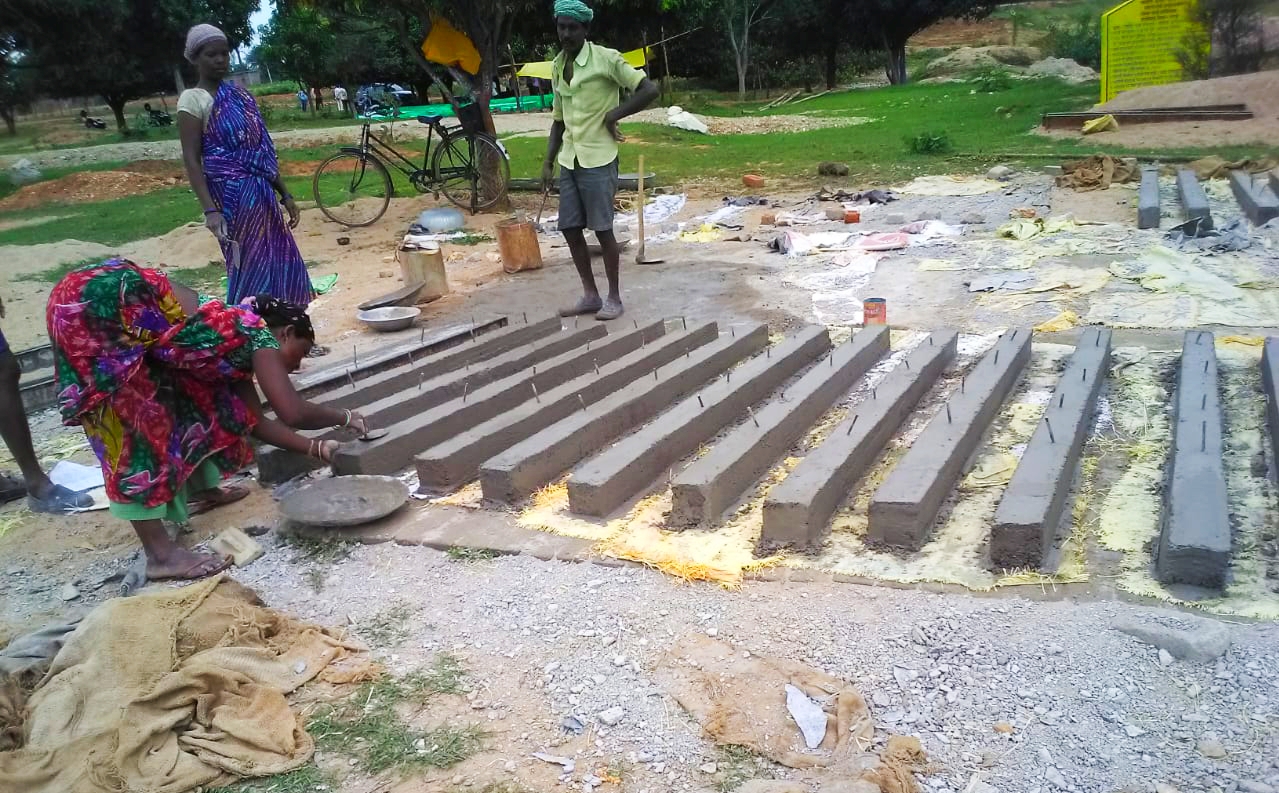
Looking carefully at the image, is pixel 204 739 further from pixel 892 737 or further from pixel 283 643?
pixel 892 737

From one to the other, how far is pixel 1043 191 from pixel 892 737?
296 inches

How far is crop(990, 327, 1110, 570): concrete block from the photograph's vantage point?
2398 mm

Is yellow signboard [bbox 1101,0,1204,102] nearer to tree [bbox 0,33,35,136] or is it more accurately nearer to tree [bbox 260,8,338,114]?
tree [bbox 0,33,35,136]

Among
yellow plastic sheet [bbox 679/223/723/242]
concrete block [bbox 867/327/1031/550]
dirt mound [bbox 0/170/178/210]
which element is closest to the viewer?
concrete block [bbox 867/327/1031/550]

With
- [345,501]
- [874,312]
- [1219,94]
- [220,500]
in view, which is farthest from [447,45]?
[1219,94]

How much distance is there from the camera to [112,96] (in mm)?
24969

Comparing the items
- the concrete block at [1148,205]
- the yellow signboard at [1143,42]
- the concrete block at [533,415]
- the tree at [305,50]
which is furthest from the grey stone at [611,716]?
the tree at [305,50]

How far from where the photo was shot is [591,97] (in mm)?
4996

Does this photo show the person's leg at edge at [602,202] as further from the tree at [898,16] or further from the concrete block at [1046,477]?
the tree at [898,16]

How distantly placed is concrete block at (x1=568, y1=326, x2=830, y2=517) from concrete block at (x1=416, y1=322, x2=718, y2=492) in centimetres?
41

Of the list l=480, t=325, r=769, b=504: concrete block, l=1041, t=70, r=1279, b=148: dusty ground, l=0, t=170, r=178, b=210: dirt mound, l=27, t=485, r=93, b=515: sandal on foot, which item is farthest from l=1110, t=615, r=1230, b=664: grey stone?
l=0, t=170, r=178, b=210: dirt mound

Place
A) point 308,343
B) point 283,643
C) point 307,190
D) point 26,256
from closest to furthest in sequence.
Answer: point 283,643 < point 308,343 < point 26,256 < point 307,190

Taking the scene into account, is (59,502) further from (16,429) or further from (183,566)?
(183,566)

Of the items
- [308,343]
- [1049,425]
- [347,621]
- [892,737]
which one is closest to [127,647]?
[347,621]
